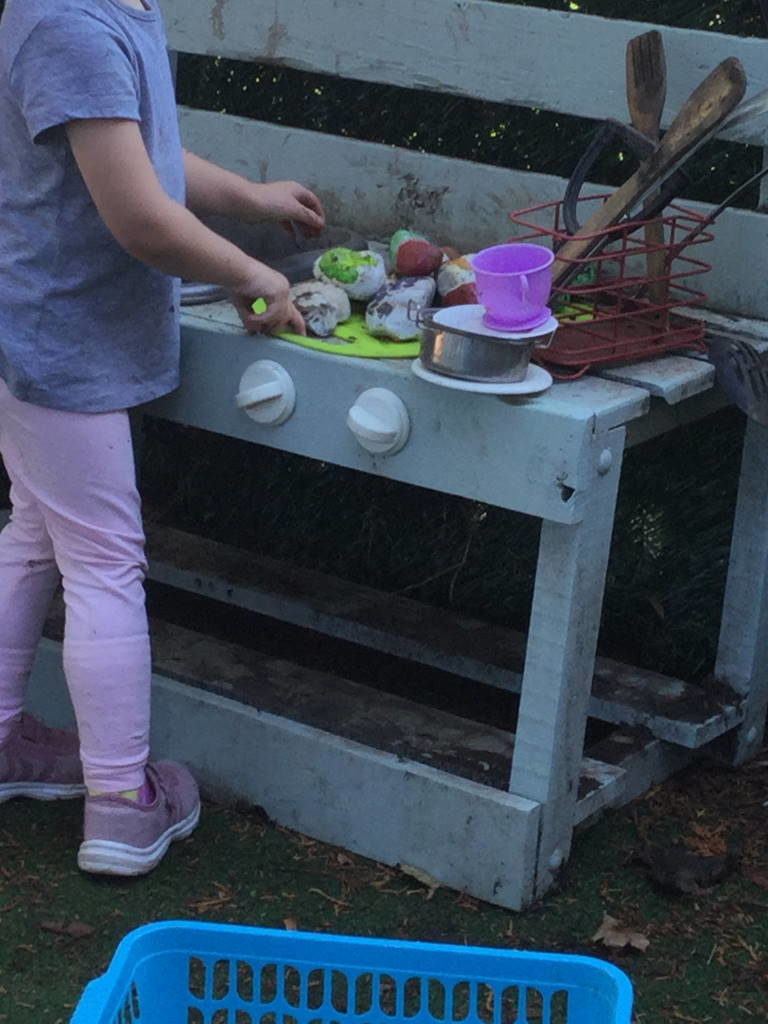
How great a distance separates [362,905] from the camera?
250 cm

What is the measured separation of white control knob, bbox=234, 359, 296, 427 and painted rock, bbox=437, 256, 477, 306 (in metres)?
0.28

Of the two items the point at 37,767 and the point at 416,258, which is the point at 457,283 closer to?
the point at 416,258

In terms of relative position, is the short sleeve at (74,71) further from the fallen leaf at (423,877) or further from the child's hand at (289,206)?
the fallen leaf at (423,877)

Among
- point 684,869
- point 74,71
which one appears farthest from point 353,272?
point 684,869

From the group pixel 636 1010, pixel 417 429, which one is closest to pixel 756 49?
pixel 417 429

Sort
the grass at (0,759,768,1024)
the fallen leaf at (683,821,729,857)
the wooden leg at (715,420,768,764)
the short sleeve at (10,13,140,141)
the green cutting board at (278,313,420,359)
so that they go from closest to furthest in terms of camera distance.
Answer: the short sleeve at (10,13,140,141)
the grass at (0,759,768,1024)
the green cutting board at (278,313,420,359)
the fallen leaf at (683,821,729,857)
the wooden leg at (715,420,768,764)

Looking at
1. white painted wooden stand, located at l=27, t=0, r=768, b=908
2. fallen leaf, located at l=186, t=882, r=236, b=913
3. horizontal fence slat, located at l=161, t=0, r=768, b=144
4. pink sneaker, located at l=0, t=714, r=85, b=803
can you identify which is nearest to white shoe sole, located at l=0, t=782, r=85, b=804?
pink sneaker, located at l=0, t=714, r=85, b=803

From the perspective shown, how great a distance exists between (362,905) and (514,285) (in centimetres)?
95

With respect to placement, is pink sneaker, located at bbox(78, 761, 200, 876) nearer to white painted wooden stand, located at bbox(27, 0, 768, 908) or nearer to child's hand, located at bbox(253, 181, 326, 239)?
white painted wooden stand, located at bbox(27, 0, 768, 908)

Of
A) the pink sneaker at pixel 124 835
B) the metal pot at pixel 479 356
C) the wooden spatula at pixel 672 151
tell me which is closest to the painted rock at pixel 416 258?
the wooden spatula at pixel 672 151

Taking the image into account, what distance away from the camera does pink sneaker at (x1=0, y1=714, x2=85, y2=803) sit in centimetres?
273

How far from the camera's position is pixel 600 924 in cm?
246

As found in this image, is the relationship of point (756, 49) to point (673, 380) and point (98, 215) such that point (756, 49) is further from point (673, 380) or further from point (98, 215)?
point (98, 215)

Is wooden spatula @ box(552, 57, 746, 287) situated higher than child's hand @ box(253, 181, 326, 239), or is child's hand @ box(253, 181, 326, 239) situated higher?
wooden spatula @ box(552, 57, 746, 287)
